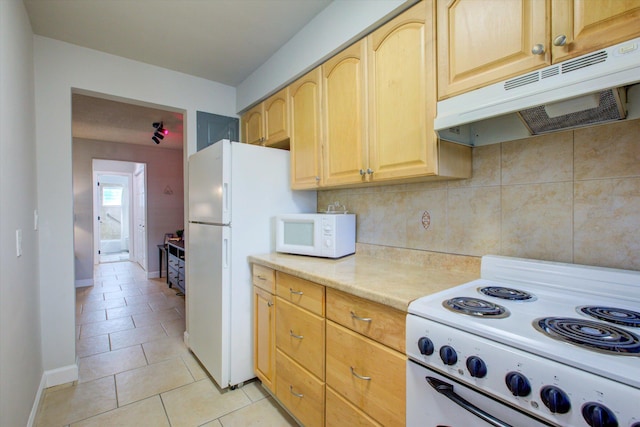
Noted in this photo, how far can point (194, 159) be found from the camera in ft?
7.90

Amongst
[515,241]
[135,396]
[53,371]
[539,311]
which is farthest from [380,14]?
[53,371]

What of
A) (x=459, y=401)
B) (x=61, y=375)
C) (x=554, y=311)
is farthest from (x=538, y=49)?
(x=61, y=375)

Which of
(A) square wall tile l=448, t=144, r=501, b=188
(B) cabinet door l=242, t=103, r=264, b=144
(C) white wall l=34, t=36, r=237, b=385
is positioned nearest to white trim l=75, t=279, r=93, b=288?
(C) white wall l=34, t=36, r=237, b=385

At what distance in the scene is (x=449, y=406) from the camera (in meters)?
0.91

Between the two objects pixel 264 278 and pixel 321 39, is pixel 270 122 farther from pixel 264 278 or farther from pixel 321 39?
pixel 264 278

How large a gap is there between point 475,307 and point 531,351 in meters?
0.23

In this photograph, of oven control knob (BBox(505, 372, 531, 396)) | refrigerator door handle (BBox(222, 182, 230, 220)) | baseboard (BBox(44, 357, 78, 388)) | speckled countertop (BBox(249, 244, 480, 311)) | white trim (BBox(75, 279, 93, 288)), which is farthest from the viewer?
white trim (BBox(75, 279, 93, 288))

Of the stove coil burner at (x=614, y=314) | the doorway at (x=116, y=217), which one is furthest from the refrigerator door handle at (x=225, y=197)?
the doorway at (x=116, y=217)

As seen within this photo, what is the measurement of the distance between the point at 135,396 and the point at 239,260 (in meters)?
1.12

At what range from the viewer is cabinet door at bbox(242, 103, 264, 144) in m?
2.59

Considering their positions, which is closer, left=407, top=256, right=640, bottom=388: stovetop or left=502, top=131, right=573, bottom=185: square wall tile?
left=407, top=256, right=640, bottom=388: stovetop

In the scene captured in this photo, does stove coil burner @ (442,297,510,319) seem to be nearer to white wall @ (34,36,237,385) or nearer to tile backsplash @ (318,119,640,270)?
tile backsplash @ (318,119,640,270)

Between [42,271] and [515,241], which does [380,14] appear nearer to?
[515,241]

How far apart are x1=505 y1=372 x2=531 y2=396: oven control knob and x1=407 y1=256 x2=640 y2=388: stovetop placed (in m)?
0.07
